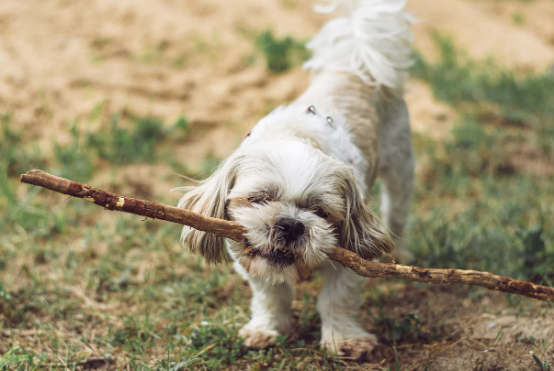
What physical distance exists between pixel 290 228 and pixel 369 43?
211 cm

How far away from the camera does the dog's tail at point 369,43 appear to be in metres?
4.00

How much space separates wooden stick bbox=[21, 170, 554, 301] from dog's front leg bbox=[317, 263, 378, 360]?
0.45 m

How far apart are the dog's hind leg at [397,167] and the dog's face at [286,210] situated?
4.24 ft

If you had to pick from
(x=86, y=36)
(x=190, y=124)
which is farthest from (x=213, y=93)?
(x=86, y=36)

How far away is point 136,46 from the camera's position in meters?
6.67

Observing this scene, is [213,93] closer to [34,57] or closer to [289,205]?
[34,57]

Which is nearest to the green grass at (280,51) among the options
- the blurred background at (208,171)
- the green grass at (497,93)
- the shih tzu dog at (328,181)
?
the blurred background at (208,171)

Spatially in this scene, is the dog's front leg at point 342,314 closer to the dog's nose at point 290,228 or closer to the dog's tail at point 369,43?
the dog's nose at point 290,228

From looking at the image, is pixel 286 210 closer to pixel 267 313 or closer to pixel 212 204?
pixel 212 204

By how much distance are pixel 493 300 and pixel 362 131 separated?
1359 mm

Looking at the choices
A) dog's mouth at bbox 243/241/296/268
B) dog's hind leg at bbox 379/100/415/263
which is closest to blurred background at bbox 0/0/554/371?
dog's hind leg at bbox 379/100/415/263

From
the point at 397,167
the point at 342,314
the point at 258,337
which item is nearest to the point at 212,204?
the point at 258,337

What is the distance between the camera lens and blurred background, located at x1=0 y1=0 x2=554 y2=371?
10.2 ft

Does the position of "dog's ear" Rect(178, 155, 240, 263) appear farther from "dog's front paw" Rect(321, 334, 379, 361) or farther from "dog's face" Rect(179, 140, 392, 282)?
"dog's front paw" Rect(321, 334, 379, 361)
